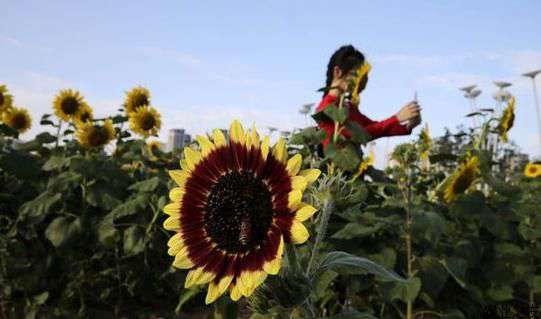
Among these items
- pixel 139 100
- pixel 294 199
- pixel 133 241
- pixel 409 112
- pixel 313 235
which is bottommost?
pixel 133 241

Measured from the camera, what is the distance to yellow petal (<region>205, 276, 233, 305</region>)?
73 centimetres

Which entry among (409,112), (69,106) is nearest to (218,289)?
(409,112)

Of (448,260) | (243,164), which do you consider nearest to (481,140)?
(448,260)

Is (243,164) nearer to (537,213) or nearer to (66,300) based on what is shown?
(66,300)

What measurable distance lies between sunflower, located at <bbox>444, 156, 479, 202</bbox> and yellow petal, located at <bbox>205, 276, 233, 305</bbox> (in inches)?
78.0

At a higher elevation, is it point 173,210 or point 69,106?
point 69,106

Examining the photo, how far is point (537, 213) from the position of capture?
9.19ft

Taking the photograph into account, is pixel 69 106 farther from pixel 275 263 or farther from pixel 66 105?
pixel 275 263

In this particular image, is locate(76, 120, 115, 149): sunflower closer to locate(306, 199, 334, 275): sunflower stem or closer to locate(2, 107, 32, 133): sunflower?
locate(2, 107, 32, 133): sunflower

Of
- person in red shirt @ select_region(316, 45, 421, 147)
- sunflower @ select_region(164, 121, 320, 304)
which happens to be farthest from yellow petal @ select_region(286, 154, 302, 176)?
person in red shirt @ select_region(316, 45, 421, 147)

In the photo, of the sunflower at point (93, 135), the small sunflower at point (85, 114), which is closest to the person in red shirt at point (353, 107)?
the sunflower at point (93, 135)

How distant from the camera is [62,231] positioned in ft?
8.41

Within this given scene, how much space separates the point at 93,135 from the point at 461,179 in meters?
2.13

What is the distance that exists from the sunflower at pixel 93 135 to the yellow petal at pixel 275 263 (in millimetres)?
2840
